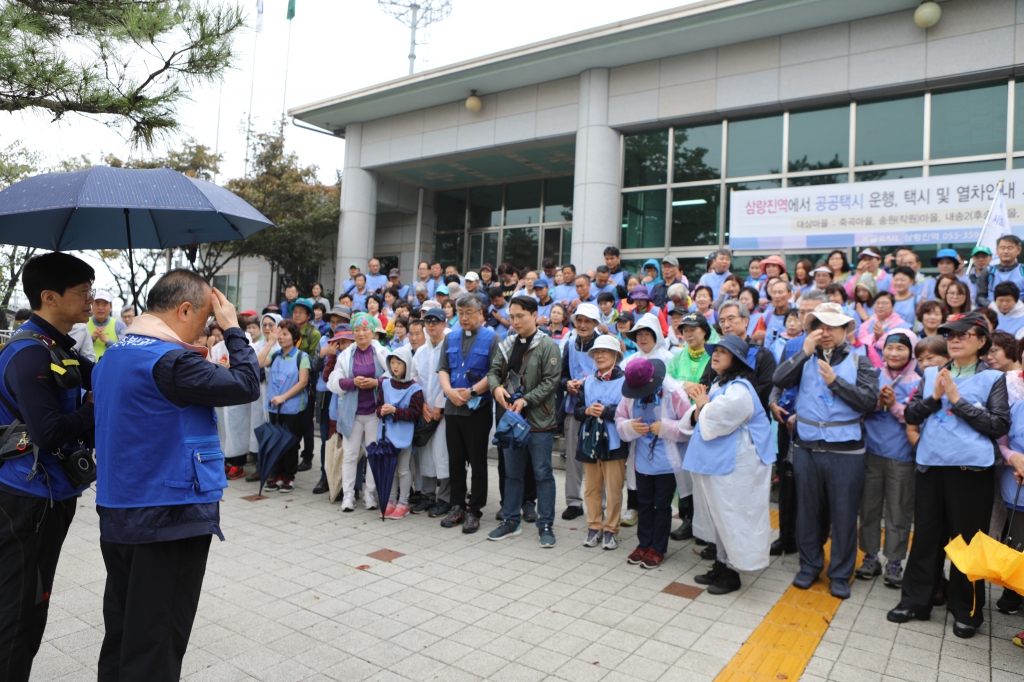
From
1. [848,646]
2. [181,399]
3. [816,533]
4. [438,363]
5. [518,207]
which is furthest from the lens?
[518,207]

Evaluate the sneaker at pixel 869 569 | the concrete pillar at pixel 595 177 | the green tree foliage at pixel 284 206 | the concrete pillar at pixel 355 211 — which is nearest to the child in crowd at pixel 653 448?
the sneaker at pixel 869 569

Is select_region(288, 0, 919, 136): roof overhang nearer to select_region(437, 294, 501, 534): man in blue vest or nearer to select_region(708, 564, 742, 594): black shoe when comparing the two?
select_region(437, 294, 501, 534): man in blue vest

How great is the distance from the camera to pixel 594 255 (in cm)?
1393

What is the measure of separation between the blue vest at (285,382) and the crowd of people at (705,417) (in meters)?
0.03

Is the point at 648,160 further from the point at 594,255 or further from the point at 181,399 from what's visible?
the point at 181,399

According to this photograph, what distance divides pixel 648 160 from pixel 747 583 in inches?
436

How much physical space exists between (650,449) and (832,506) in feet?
4.51

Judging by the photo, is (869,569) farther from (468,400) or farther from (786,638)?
(468,400)

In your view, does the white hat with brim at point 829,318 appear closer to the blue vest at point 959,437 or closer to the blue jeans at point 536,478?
the blue vest at point 959,437

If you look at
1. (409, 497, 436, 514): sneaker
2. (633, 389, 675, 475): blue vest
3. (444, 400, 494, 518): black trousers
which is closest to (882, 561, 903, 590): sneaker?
(633, 389, 675, 475): blue vest

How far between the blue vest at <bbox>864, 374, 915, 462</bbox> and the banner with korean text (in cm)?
586

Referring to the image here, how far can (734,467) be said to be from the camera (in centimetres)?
461

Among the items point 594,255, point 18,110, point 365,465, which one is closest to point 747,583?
point 365,465

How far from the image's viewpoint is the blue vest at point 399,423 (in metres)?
6.64
